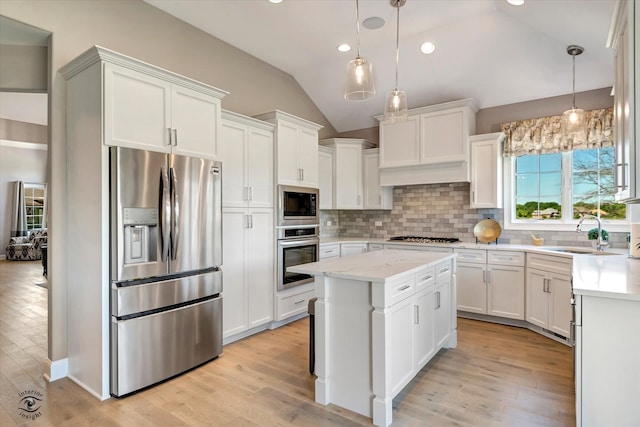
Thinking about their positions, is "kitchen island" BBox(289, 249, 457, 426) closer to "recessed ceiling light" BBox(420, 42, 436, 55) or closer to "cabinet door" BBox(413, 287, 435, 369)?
"cabinet door" BBox(413, 287, 435, 369)

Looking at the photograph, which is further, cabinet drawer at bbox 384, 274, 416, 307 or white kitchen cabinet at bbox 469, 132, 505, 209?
white kitchen cabinet at bbox 469, 132, 505, 209

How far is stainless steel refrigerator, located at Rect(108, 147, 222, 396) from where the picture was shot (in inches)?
94.1

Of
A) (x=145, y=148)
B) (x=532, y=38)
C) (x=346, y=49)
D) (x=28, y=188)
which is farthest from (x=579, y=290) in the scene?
(x=28, y=188)

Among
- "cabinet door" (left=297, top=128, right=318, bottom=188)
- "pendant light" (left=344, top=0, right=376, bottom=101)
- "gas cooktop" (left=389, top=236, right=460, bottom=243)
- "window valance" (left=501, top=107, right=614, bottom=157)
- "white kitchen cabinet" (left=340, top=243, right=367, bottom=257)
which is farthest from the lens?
"white kitchen cabinet" (left=340, top=243, right=367, bottom=257)

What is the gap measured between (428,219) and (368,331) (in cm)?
317

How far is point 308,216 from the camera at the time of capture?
425 centimetres

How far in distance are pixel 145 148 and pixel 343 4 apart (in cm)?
232

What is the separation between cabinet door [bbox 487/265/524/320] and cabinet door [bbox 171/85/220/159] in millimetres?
3272

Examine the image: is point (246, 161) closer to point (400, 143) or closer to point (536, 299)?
point (400, 143)

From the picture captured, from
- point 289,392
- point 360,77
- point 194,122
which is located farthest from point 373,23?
point 289,392

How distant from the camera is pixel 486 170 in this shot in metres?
4.26

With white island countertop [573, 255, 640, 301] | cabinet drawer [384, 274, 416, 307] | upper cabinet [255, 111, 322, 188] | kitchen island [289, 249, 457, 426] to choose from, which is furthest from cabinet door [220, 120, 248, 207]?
white island countertop [573, 255, 640, 301]

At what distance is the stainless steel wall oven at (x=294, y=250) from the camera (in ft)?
12.7

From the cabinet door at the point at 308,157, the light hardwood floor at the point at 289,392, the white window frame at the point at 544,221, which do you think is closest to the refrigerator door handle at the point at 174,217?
the light hardwood floor at the point at 289,392
